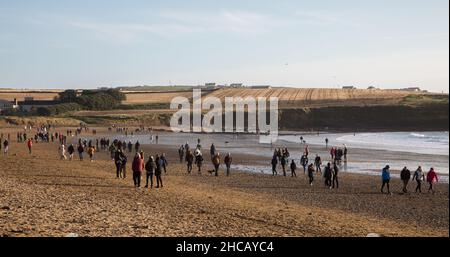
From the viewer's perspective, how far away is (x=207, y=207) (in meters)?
14.9

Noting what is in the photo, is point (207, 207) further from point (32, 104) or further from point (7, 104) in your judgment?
point (7, 104)

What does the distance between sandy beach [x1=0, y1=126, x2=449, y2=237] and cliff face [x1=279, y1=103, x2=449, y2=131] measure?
7045cm

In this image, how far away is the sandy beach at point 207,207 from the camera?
11.0 m

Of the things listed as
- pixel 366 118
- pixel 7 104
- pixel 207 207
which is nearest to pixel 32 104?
pixel 7 104

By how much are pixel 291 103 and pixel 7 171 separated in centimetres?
9722

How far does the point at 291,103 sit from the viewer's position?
4589 inches

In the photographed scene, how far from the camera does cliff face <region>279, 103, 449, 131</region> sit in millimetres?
92188

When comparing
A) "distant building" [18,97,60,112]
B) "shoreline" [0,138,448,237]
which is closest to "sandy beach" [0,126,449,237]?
"shoreline" [0,138,448,237]
